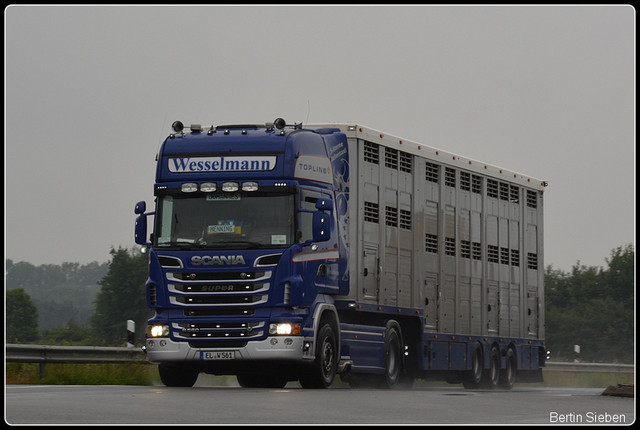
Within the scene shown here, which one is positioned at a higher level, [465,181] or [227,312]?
[465,181]

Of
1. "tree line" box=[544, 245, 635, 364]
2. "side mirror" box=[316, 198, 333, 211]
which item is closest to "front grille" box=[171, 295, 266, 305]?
"side mirror" box=[316, 198, 333, 211]

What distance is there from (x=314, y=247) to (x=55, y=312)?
139631 mm

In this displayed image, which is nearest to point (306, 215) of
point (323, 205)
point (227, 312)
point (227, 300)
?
point (323, 205)

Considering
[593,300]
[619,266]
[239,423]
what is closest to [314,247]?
[239,423]

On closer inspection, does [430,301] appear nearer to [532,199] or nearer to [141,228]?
[532,199]

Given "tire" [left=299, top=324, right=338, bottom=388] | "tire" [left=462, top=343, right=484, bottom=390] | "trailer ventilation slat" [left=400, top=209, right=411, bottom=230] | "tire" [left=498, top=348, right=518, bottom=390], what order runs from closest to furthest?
"tire" [left=299, top=324, right=338, bottom=388], "trailer ventilation slat" [left=400, top=209, right=411, bottom=230], "tire" [left=462, top=343, right=484, bottom=390], "tire" [left=498, top=348, right=518, bottom=390]

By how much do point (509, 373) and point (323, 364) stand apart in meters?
9.90

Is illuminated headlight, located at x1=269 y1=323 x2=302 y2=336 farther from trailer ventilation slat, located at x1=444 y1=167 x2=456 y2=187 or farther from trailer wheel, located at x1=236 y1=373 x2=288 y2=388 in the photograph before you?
trailer ventilation slat, located at x1=444 y1=167 x2=456 y2=187

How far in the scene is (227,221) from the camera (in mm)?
17000

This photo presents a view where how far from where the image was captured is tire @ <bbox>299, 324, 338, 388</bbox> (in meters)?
17.5

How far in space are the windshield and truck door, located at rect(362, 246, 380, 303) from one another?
10.6ft

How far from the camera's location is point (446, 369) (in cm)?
2316

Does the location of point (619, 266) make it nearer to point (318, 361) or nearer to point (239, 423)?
point (318, 361)

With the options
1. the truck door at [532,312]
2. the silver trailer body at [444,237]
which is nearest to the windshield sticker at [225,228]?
the silver trailer body at [444,237]
